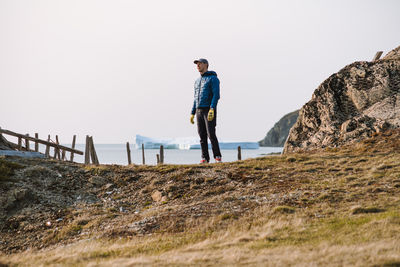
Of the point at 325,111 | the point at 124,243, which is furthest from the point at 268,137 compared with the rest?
the point at 124,243

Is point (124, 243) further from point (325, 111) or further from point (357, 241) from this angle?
point (325, 111)

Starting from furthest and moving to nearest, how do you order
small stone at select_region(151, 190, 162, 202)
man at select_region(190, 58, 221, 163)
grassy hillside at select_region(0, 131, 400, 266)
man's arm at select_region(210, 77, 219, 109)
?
man at select_region(190, 58, 221, 163), man's arm at select_region(210, 77, 219, 109), small stone at select_region(151, 190, 162, 202), grassy hillside at select_region(0, 131, 400, 266)

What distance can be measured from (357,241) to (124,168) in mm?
8827

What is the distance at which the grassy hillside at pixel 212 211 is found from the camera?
5543 millimetres

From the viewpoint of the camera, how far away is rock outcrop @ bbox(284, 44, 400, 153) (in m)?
14.1

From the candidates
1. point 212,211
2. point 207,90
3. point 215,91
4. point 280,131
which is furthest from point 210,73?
point 280,131

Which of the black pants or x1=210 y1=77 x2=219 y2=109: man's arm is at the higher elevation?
x1=210 y1=77 x2=219 y2=109: man's arm

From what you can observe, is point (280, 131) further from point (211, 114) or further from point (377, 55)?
point (211, 114)

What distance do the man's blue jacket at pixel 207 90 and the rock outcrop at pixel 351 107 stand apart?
198 inches

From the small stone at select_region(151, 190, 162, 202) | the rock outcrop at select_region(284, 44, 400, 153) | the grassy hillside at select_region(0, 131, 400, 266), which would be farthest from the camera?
the rock outcrop at select_region(284, 44, 400, 153)

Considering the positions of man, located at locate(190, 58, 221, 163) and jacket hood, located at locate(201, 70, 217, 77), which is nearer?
man, located at locate(190, 58, 221, 163)

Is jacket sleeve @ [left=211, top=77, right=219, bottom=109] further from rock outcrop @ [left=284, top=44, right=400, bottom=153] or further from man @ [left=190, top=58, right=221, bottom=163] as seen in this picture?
rock outcrop @ [left=284, top=44, right=400, bottom=153]

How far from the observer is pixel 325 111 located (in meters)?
16.0

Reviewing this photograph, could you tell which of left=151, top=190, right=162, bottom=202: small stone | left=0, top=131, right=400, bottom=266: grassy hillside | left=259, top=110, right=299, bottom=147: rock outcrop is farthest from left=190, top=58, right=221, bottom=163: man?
left=259, top=110, right=299, bottom=147: rock outcrop
